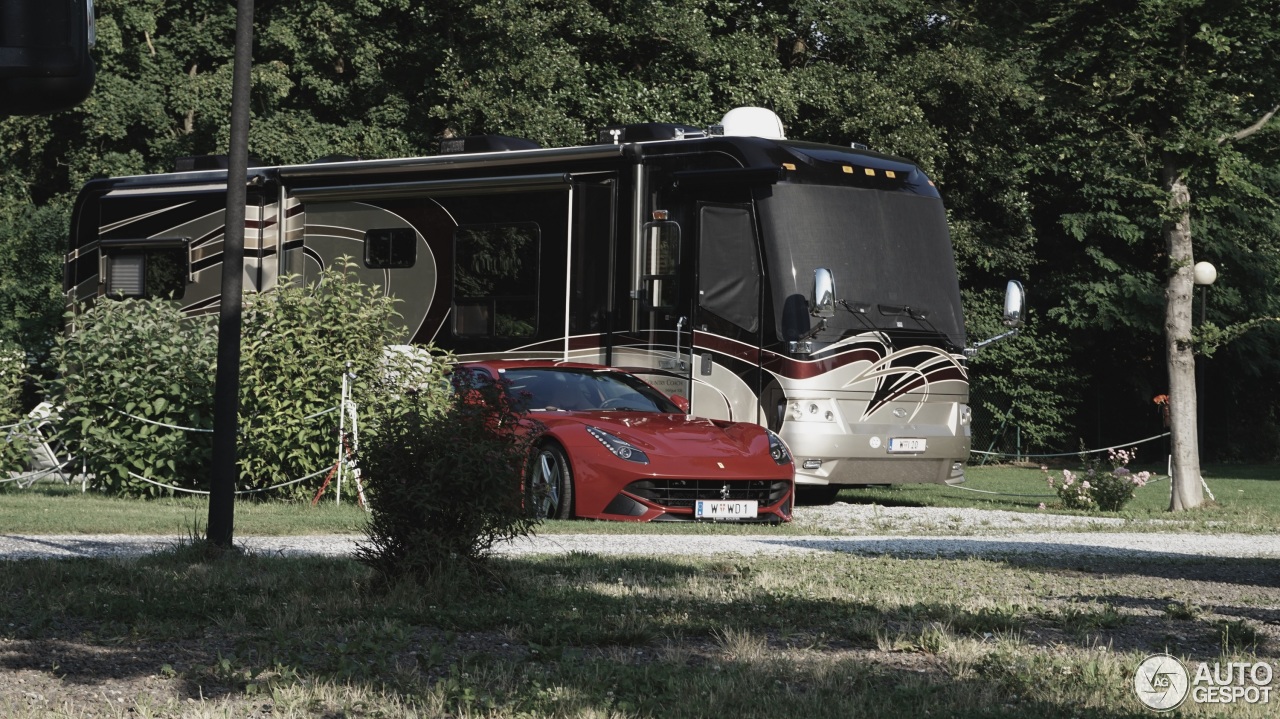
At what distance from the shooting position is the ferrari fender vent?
1317cm

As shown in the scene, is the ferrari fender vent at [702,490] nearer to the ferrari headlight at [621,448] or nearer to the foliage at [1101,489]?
the ferrari headlight at [621,448]

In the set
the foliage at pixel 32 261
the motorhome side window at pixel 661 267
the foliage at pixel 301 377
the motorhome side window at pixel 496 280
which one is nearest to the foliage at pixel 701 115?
the foliage at pixel 32 261

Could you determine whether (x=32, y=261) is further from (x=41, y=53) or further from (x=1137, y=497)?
(x=41, y=53)

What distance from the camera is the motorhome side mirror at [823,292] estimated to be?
577 inches

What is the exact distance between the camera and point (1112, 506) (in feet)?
56.1

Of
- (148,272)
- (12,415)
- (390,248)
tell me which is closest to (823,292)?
(390,248)

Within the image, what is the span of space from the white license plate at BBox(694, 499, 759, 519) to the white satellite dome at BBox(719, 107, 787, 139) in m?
5.12

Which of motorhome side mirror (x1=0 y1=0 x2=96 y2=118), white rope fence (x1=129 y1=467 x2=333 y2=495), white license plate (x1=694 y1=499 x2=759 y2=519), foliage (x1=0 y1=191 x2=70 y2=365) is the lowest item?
white license plate (x1=694 y1=499 x2=759 y2=519)

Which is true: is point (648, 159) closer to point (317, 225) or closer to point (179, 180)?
point (317, 225)

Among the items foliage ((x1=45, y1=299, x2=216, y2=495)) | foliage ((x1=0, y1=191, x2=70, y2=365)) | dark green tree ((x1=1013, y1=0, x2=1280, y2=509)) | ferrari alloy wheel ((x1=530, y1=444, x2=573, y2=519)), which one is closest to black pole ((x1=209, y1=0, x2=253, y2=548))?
ferrari alloy wheel ((x1=530, y1=444, x2=573, y2=519))

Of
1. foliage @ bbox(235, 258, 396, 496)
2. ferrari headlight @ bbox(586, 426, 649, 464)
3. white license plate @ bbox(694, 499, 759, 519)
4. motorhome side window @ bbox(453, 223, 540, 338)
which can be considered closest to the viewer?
ferrari headlight @ bbox(586, 426, 649, 464)

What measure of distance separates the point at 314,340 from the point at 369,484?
7.04 metres

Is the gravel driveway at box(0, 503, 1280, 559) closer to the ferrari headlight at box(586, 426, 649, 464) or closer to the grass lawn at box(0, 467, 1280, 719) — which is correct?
the grass lawn at box(0, 467, 1280, 719)

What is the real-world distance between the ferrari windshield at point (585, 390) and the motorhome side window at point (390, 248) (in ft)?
11.4
